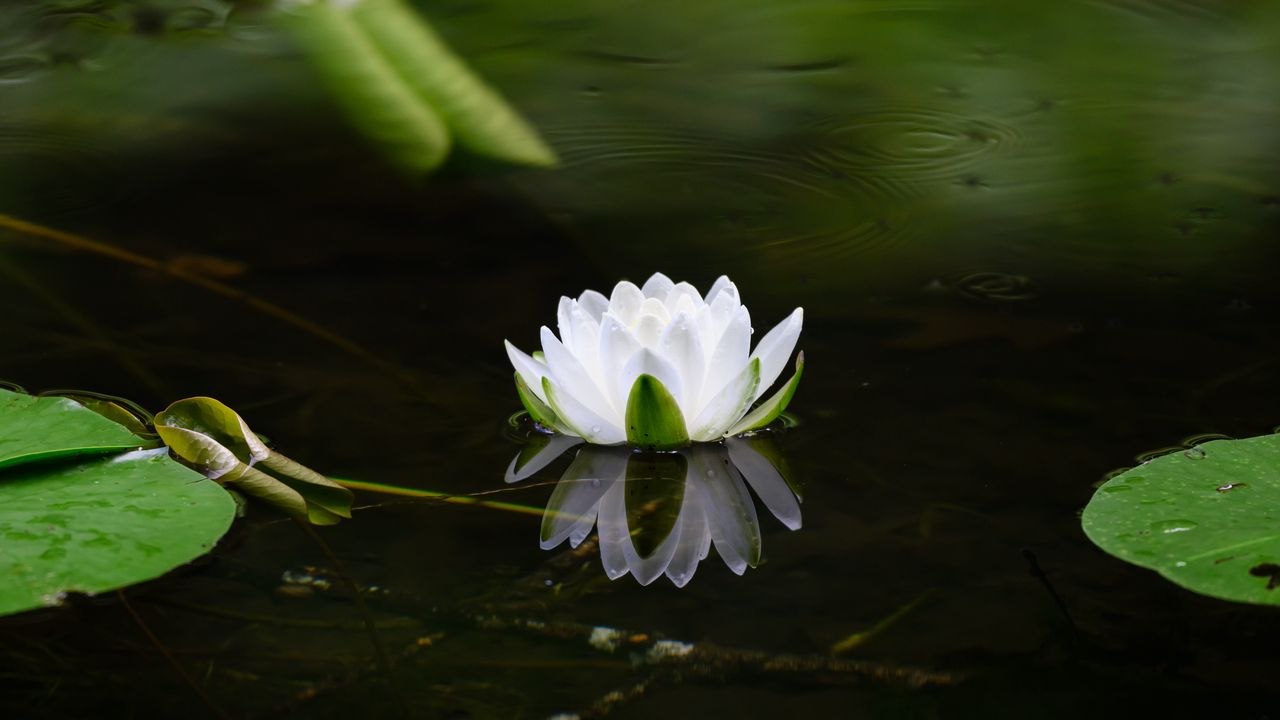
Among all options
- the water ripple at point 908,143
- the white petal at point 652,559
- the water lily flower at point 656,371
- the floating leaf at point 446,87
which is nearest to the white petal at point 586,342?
the water lily flower at point 656,371

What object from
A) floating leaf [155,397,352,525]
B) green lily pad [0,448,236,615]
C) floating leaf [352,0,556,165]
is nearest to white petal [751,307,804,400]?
floating leaf [155,397,352,525]

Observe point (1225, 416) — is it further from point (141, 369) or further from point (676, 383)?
point (141, 369)

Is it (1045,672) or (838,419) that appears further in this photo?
(838,419)

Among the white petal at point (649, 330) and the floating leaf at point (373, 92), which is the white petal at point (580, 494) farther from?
the floating leaf at point (373, 92)

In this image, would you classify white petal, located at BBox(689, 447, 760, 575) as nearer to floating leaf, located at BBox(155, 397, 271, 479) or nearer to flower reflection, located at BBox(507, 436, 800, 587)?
flower reflection, located at BBox(507, 436, 800, 587)

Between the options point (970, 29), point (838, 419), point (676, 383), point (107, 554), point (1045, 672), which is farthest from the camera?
point (970, 29)

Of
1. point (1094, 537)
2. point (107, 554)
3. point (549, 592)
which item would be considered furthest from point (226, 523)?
point (1094, 537)
